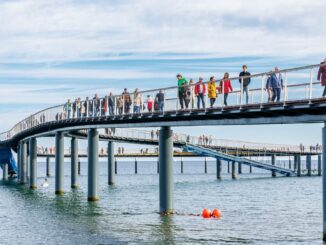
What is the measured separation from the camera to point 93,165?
185 ft

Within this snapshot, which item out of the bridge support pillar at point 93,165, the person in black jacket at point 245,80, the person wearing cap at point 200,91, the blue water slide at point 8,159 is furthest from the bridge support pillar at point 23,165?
the person in black jacket at point 245,80

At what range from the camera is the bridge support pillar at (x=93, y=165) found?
56.0 meters

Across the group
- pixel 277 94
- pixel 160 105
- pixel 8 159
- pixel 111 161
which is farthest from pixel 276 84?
pixel 8 159

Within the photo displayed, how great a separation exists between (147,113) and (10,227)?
31.3ft

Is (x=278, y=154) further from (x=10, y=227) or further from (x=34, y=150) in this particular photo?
(x=10, y=227)

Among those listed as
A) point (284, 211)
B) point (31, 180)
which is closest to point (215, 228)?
point (284, 211)

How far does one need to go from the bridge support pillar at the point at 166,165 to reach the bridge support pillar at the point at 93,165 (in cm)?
1263

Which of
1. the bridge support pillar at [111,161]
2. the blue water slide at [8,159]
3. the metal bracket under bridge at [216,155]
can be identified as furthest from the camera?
the blue water slide at [8,159]

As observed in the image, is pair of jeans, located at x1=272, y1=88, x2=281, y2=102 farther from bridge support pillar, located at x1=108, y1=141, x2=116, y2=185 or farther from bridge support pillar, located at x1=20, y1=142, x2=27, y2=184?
bridge support pillar, located at x1=20, y1=142, x2=27, y2=184

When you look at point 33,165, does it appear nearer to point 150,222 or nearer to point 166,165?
point 166,165

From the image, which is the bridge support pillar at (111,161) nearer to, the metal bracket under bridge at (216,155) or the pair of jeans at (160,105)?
the metal bracket under bridge at (216,155)

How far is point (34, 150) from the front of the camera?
266 feet

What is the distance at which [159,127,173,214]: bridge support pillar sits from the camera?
4378cm

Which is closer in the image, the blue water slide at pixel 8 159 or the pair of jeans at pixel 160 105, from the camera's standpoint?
the pair of jeans at pixel 160 105
